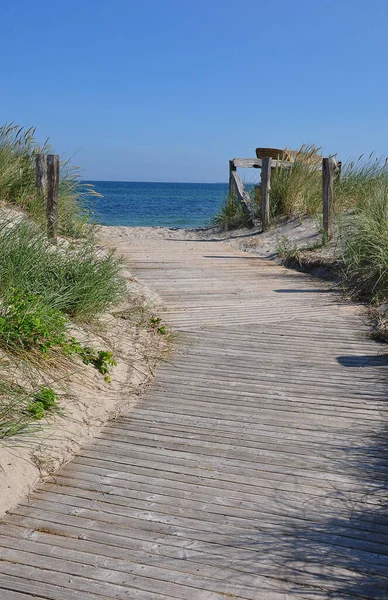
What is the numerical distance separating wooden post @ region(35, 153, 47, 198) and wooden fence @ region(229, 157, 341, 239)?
4519mm

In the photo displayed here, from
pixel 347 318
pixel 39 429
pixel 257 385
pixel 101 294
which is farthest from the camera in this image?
pixel 347 318

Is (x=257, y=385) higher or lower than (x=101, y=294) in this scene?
lower

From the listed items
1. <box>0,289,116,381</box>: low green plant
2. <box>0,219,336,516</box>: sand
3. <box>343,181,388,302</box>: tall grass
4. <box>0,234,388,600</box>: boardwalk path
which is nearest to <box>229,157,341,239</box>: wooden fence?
<box>343,181,388,302</box>: tall grass

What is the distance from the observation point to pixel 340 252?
9852 millimetres

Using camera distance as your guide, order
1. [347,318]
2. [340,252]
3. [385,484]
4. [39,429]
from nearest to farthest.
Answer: [385,484], [39,429], [347,318], [340,252]

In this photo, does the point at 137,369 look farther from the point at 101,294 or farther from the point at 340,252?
the point at 340,252

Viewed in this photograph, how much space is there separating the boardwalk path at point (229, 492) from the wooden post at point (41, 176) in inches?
192

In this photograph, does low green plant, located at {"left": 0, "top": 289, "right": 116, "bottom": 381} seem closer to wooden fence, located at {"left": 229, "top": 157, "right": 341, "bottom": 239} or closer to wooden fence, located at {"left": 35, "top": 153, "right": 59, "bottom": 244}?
wooden fence, located at {"left": 35, "top": 153, "right": 59, "bottom": 244}

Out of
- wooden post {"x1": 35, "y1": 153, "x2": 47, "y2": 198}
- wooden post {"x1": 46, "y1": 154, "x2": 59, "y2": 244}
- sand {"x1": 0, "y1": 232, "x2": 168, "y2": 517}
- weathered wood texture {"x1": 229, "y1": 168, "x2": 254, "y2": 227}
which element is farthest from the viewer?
weathered wood texture {"x1": 229, "y1": 168, "x2": 254, "y2": 227}

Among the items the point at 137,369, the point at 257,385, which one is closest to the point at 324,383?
the point at 257,385

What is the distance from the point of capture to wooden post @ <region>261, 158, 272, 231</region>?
512 inches

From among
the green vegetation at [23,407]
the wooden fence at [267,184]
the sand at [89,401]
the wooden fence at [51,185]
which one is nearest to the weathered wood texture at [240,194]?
the wooden fence at [267,184]

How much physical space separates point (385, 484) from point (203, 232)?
500 inches

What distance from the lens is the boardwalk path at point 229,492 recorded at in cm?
279
